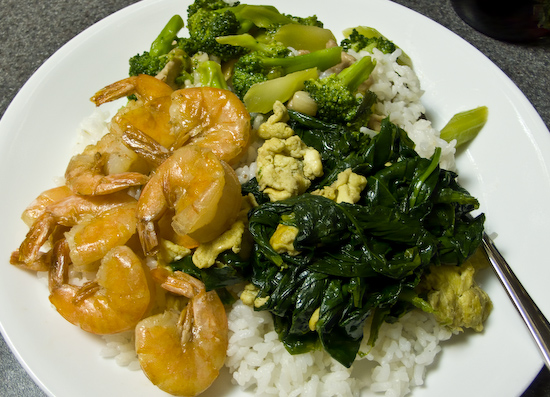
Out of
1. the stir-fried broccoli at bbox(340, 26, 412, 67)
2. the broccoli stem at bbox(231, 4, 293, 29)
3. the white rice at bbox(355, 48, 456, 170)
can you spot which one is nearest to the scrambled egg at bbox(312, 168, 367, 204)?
the white rice at bbox(355, 48, 456, 170)

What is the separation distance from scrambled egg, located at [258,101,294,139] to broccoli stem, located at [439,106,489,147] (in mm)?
1192

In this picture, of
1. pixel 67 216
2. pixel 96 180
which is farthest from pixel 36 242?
pixel 96 180

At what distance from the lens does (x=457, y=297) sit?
2426mm

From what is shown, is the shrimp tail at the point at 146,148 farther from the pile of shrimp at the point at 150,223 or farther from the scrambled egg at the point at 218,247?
the scrambled egg at the point at 218,247

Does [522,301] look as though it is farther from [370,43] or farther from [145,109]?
[145,109]

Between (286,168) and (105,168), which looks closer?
(286,168)

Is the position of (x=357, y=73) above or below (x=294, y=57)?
below

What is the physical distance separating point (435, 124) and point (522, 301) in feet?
4.85

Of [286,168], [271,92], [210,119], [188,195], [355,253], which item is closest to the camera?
A: [188,195]

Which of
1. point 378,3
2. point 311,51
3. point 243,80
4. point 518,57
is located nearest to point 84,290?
point 243,80

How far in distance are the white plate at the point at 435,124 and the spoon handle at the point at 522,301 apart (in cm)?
9

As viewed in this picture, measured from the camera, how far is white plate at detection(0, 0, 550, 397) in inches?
95.0

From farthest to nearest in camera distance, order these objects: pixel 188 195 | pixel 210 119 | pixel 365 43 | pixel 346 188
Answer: pixel 365 43, pixel 210 119, pixel 346 188, pixel 188 195

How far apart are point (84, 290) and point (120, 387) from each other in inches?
22.7
